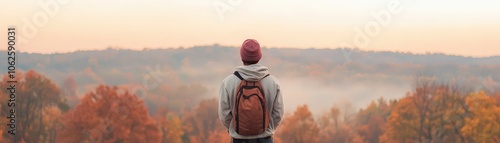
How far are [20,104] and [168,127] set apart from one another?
9.55 meters

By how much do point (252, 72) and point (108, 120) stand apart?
99.5ft

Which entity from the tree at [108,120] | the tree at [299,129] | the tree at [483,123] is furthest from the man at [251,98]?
the tree at [299,129]

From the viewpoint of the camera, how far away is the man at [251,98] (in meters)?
7.59

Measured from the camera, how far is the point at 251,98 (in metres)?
7.55

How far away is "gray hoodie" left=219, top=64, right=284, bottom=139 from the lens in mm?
7617

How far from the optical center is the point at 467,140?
40.5 metres

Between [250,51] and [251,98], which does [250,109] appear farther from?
[250,51]

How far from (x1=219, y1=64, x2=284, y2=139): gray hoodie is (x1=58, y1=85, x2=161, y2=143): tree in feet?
93.4

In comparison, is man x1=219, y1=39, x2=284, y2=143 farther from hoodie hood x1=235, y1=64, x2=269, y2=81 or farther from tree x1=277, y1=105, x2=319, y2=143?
tree x1=277, y1=105, x2=319, y2=143

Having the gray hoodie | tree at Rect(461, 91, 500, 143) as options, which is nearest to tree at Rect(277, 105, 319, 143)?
tree at Rect(461, 91, 500, 143)

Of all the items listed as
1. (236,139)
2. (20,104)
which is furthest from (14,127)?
(236,139)

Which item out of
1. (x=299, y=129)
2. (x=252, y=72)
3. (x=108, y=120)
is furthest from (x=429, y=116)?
(x=252, y=72)

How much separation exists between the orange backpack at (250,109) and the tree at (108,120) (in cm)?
2859

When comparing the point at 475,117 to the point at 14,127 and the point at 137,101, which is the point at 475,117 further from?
the point at 14,127
